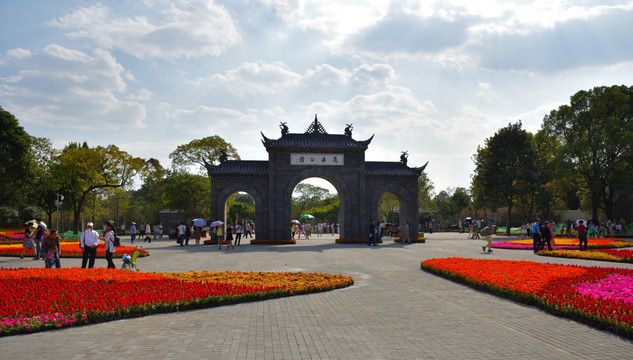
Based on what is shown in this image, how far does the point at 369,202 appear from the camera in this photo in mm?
30266

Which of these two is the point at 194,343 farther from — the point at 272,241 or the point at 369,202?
the point at 369,202

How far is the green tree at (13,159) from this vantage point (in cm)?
3884

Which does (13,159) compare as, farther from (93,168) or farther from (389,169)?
(389,169)

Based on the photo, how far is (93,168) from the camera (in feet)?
128

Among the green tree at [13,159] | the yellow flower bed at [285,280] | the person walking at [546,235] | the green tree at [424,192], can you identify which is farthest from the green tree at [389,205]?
the yellow flower bed at [285,280]

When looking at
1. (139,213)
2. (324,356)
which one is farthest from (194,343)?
(139,213)

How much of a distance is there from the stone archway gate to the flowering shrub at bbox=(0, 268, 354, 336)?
55.0 ft

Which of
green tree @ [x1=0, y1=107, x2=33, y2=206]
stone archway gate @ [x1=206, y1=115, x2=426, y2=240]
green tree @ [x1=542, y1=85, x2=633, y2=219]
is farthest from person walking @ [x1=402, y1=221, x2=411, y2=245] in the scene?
green tree @ [x1=0, y1=107, x2=33, y2=206]

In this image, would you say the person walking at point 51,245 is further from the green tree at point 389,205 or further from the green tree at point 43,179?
the green tree at point 389,205

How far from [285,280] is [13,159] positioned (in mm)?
39494

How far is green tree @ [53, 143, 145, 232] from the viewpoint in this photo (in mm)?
38719

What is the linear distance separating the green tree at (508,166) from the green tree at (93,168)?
33.8 meters

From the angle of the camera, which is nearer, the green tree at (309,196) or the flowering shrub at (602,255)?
the flowering shrub at (602,255)

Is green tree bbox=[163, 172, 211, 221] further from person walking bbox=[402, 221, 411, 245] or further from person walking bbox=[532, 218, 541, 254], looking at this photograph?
person walking bbox=[532, 218, 541, 254]
